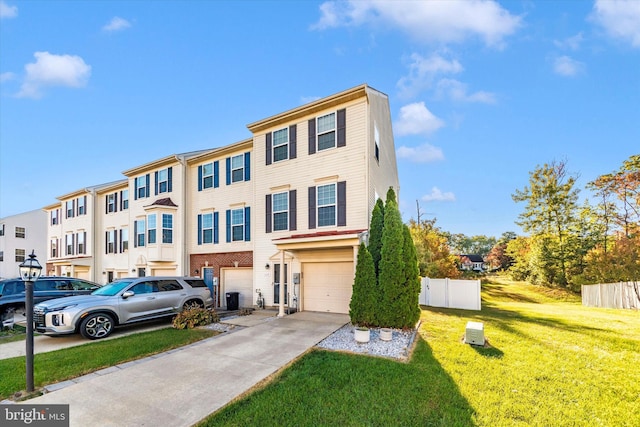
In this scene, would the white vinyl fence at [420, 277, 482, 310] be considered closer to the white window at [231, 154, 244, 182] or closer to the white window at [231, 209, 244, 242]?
the white window at [231, 209, 244, 242]

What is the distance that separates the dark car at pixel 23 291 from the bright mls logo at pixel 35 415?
8.89 meters

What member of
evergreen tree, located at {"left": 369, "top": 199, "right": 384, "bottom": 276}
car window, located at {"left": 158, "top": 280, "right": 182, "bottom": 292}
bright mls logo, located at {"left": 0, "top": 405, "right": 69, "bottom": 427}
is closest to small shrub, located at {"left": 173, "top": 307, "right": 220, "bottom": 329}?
car window, located at {"left": 158, "top": 280, "right": 182, "bottom": 292}

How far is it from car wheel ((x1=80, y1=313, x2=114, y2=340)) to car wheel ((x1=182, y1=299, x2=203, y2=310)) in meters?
2.11

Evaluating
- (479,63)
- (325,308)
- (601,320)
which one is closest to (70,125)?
(325,308)

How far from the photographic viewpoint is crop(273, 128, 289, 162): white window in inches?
488

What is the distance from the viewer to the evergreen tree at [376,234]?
9.17 metres

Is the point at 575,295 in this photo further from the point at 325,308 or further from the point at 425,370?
the point at 425,370

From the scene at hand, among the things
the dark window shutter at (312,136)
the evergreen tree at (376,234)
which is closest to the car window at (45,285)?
the dark window shutter at (312,136)

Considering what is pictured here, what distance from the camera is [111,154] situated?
1814cm

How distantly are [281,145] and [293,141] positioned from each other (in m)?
0.66

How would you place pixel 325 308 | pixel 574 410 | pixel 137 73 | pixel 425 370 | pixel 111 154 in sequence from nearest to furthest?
pixel 574 410, pixel 425 370, pixel 325 308, pixel 137 73, pixel 111 154

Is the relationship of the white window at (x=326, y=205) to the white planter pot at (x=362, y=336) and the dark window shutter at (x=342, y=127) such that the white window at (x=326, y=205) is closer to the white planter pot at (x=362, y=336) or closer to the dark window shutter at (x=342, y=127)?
the dark window shutter at (x=342, y=127)

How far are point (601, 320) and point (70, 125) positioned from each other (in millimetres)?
23683

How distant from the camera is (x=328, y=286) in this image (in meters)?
11.3
